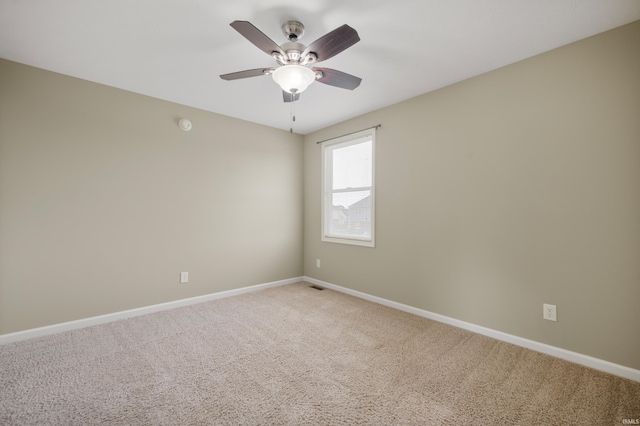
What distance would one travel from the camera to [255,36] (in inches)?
65.4

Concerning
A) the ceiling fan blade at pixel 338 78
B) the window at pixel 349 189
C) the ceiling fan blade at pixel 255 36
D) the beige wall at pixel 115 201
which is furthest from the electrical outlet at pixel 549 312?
the beige wall at pixel 115 201

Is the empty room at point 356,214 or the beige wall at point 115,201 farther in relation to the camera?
the beige wall at point 115,201

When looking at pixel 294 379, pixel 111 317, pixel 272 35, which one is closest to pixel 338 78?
pixel 272 35

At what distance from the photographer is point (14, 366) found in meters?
2.05

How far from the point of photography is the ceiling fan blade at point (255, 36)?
153cm

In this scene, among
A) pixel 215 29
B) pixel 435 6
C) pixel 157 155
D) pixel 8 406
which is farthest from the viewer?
pixel 157 155

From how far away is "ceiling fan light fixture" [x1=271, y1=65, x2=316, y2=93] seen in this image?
1.90 metres

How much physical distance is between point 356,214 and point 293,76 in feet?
7.67

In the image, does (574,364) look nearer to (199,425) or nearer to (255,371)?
(255,371)

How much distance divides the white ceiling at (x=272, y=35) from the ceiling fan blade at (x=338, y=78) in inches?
11.5

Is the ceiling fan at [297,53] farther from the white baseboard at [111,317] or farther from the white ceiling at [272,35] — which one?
the white baseboard at [111,317]

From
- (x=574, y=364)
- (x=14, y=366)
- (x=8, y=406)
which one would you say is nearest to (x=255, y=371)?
(x=8, y=406)

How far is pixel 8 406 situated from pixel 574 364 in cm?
384

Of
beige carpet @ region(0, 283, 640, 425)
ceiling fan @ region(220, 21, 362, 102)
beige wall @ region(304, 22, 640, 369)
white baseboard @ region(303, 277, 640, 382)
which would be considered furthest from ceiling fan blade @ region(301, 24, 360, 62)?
white baseboard @ region(303, 277, 640, 382)
